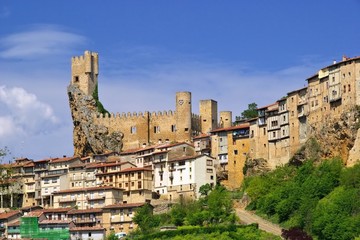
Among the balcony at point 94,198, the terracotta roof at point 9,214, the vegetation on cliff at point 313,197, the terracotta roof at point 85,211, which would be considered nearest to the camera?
the vegetation on cliff at point 313,197

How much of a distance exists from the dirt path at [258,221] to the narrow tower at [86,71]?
31355mm

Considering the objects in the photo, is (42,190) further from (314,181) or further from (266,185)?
(314,181)

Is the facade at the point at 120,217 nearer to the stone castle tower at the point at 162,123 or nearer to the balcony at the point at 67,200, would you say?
the balcony at the point at 67,200

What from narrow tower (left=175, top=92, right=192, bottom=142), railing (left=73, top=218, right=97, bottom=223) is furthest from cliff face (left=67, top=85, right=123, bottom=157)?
railing (left=73, top=218, right=97, bottom=223)

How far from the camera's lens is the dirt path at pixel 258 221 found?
2995 inches

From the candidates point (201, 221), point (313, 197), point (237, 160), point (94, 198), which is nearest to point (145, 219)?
point (201, 221)

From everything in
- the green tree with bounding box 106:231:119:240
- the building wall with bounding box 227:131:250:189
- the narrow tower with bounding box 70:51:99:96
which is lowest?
the green tree with bounding box 106:231:119:240

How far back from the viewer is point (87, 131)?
350 feet

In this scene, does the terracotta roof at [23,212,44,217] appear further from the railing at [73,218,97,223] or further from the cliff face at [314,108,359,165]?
the cliff face at [314,108,359,165]

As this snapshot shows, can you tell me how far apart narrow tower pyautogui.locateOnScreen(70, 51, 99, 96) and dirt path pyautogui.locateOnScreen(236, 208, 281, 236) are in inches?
1234

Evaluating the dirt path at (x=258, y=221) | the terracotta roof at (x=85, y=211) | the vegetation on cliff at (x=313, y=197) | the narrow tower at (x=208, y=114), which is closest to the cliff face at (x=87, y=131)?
the narrow tower at (x=208, y=114)

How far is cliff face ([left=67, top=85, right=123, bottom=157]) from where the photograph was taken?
105m

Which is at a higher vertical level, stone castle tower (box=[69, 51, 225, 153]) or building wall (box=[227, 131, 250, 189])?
stone castle tower (box=[69, 51, 225, 153])

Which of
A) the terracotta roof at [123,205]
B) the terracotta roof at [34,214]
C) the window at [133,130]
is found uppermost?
the window at [133,130]
